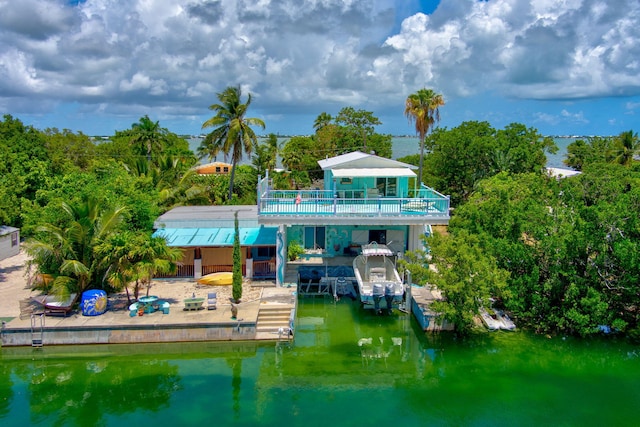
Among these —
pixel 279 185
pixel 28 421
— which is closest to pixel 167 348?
pixel 28 421

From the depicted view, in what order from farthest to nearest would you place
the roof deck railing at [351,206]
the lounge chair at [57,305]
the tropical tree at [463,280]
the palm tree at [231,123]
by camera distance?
the palm tree at [231,123]
the roof deck railing at [351,206]
the lounge chair at [57,305]
the tropical tree at [463,280]

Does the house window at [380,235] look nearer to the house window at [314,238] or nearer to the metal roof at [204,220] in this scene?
the house window at [314,238]

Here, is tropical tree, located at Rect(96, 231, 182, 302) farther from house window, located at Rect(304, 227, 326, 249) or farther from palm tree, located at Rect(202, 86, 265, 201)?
palm tree, located at Rect(202, 86, 265, 201)

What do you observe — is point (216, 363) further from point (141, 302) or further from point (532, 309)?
point (532, 309)

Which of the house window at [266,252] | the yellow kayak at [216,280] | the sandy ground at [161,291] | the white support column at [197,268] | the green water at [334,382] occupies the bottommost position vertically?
the green water at [334,382]

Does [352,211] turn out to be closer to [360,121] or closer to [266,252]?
[266,252]

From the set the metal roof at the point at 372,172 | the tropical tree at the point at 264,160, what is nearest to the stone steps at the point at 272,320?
the metal roof at the point at 372,172
